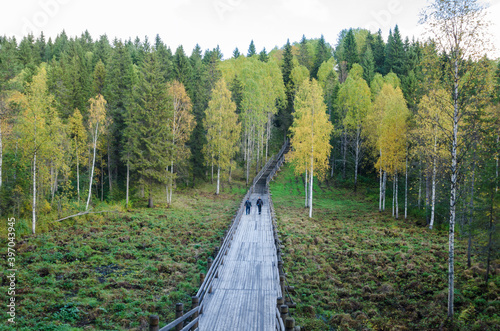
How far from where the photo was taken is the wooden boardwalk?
30.3ft

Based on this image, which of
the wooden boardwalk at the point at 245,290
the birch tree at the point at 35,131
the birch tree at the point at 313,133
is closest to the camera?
the wooden boardwalk at the point at 245,290

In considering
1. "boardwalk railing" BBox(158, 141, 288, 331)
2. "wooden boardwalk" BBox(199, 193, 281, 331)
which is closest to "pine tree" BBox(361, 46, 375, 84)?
"boardwalk railing" BBox(158, 141, 288, 331)

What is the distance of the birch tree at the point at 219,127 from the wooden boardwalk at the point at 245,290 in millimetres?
21137

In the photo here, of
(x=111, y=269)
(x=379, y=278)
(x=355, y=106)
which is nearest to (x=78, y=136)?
(x=111, y=269)

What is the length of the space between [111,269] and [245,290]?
8.56 meters

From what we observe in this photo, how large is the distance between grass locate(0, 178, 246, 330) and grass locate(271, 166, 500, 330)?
5536mm

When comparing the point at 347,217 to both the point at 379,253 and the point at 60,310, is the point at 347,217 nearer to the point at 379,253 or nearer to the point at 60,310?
the point at 379,253

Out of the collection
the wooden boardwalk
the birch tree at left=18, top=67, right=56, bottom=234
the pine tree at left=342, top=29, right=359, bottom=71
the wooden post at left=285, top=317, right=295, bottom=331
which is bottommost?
the wooden boardwalk

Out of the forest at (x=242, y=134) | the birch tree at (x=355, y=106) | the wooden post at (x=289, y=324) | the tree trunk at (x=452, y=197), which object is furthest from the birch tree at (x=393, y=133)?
the wooden post at (x=289, y=324)

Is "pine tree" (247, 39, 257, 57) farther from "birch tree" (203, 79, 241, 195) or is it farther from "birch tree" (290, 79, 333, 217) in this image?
"birch tree" (290, 79, 333, 217)

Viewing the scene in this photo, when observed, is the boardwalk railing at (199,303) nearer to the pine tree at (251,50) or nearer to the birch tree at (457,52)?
the birch tree at (457,52)

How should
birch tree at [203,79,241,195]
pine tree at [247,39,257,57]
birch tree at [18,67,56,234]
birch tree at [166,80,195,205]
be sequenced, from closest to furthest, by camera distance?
birch tree at [18,67,56,234]
birch tree at [166,80,195,205]
birch tree at [203,79,241,195]
pine tree at [247,39,257,57]

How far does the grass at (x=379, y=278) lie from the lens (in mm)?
11414

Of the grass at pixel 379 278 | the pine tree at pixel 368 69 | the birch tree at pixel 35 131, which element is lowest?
the grass at pixel 379 278
